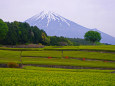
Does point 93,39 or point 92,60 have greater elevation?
point 93,39

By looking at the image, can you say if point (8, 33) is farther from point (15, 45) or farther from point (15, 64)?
point (15, 64)

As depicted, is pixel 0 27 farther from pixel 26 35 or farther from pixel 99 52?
pixel 99 52

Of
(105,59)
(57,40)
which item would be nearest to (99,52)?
(105,59)

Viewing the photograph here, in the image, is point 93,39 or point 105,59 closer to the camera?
point 105,59

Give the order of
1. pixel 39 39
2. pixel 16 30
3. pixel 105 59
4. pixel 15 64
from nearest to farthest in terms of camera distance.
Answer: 1. pixel 15 64
2. pixel 105 59
3. pixel 16 30
4. pixel 39 39

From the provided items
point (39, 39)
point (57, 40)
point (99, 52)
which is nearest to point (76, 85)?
point (99, 52)

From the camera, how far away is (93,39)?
4562 inches

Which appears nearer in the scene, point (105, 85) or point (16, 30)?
point (105, 85)

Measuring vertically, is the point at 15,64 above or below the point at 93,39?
below

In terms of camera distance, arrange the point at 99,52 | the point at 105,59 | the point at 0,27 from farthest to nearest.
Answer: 1. the point at 0,27
2. the point at 99,52
3. the point at 105,59

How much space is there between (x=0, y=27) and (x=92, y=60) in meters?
50.0

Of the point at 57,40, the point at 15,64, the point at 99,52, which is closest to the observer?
the point at 15,64

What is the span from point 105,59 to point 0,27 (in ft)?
174

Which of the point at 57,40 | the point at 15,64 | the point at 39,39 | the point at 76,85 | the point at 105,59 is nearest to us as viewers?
the point at 76,85
